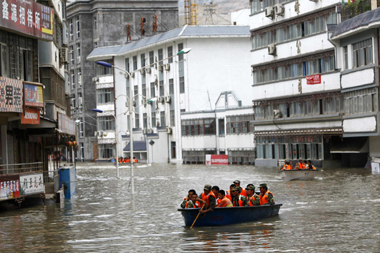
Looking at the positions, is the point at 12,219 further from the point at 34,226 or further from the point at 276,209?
the point at 276,209

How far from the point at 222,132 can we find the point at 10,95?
51.9m

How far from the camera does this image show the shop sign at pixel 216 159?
76.2 metres

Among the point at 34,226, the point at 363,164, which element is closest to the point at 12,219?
the point at 34,226

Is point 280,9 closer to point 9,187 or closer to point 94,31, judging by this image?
point 9,187

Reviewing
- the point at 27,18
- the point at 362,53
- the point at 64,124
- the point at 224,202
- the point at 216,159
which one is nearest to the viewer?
the point at 224,202

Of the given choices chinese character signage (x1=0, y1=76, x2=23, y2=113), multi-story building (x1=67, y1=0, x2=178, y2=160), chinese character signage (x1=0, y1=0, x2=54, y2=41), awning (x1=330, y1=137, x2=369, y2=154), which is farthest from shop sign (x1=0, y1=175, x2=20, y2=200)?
multi-story building (x1=67, y1=0, x2=178, y2=160)

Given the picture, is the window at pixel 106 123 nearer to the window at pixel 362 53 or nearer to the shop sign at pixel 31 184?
the window at pixel 362 53

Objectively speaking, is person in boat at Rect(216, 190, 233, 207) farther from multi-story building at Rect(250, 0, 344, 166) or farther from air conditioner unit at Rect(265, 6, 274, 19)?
air conditioner unit at Rect(265, 6, 274, 19)

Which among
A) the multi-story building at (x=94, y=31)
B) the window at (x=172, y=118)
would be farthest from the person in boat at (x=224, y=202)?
the multi-story building at (x=94, y=31)

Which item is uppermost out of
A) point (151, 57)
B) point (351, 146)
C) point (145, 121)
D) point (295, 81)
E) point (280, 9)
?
point (280, 9)

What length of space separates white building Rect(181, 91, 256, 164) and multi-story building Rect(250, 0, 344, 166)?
3.70m

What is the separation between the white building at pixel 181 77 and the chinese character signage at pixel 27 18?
5165 centimetres

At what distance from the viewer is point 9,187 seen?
26.9 meters

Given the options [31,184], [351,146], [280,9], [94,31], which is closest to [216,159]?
[280,9]
